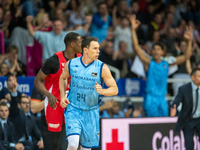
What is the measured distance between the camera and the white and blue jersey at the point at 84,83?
541 centimetres

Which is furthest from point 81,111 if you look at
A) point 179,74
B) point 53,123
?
point 179,74

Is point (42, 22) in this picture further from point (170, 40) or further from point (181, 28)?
point (181, 28)

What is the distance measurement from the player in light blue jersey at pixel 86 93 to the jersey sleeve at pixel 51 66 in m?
0.57

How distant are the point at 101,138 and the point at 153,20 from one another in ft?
23.2

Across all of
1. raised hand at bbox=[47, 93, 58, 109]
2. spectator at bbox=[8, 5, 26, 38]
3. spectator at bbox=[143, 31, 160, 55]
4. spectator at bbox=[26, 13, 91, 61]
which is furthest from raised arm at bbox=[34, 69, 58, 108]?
spectator at bbox=[143, 31, 160, 55]

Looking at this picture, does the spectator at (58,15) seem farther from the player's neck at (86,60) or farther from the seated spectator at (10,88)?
the player's neck at (86,60)

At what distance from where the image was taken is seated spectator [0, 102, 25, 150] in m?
7.74

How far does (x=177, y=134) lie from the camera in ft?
26.5

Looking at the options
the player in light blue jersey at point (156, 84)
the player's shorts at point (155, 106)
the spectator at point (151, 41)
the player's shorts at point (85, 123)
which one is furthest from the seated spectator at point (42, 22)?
the player's shorts at point (85, 123)

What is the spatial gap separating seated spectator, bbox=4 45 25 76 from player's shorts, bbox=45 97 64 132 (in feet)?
12.2

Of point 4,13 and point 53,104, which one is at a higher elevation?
point 4,13

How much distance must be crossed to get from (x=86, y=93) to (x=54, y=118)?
3.29 ft

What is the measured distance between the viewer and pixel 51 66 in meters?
6.04

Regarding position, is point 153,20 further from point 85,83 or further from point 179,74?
point 85,83
